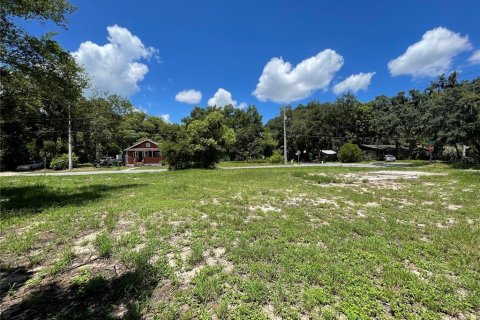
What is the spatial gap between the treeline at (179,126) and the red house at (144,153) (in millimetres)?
3848

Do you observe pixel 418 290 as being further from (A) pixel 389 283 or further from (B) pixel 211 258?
(B) pixel 211 258

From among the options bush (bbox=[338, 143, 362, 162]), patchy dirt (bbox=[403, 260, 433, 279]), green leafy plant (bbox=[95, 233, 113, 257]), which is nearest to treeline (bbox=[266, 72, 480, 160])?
bush (bbox=[338, 143, 362, 162])

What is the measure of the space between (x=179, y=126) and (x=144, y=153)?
24.7 feet

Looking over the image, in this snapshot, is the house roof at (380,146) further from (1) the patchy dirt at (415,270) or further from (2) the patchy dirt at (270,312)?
(2) the patchy dirt at (270,312)

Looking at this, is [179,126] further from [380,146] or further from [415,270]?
[380,146]

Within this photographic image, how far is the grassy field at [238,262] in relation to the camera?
8.13 ft

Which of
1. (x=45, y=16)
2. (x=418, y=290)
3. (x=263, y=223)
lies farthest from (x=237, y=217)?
(x=45, y=16)

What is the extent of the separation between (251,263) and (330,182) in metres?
9.27

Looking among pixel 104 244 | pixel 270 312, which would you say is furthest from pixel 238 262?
pixel 104 244

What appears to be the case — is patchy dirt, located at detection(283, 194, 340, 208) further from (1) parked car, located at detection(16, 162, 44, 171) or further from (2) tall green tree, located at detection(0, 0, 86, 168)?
(1) parked car, located at detection(16, 162, 44, 171)

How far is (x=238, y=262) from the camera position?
333 cm

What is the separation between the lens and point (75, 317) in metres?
2.31

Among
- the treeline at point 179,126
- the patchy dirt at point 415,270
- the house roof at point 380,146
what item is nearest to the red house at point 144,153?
the treeline at point 179,126

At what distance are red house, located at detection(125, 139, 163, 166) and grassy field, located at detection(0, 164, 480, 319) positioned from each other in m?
30.7
